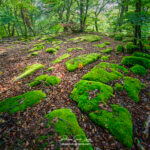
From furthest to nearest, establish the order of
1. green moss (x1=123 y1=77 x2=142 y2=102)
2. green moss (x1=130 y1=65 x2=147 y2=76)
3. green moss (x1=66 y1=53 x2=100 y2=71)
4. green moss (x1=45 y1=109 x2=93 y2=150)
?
1. green moss (x1=66 y1=53 x2=100 y2=71)
2. green moss (x1=130 y1=65 x2=147 y2=76)
3. green moss (x1=123 y1=77 x2=142 y2=102)
4. green moss (x1=45 y1=109 x2=93 y2=150)

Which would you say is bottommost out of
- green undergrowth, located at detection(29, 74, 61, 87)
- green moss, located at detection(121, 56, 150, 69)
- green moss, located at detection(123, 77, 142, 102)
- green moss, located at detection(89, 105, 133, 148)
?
green moss, located at detection(89, 105, 133, 148)

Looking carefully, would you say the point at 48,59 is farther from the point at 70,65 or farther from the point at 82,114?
the point at 82,114

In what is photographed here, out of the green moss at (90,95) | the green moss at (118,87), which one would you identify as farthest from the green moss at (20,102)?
the green moss at (118,87)

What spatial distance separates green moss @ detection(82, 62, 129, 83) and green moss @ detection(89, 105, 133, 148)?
5.34 ft

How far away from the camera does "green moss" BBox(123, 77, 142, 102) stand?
3708 millimetres

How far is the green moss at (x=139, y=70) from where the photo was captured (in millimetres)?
5067

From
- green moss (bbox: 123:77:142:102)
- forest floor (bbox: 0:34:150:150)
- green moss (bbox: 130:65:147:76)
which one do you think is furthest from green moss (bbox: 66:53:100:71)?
green moss (bbox: 123:77:142:102)

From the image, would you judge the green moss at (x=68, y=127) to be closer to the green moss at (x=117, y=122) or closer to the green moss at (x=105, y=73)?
the green moss at (x=117, y=122)

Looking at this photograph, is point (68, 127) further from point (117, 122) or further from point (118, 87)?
point (118, 87)

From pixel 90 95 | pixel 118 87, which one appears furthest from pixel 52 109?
pixel 118 87

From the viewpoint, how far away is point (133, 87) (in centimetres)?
404

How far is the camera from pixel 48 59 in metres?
7.52

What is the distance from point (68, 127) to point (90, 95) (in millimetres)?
1493

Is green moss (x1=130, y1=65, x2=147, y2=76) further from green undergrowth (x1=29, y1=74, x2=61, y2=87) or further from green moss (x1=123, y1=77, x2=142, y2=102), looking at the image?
green undergrowth (x1=29, y1=74, x2=61, y2=87)
